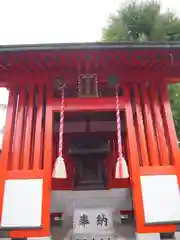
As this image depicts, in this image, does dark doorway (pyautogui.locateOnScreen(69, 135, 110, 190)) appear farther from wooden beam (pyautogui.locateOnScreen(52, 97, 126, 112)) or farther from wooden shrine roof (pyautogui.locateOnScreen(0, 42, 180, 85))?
wooden shrine roof (pyautogui.locateOnScreen(0, 42, 180, 85))

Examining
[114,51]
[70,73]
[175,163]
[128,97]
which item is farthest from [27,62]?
[175,163]

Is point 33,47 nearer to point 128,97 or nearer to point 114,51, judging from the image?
point 114,51

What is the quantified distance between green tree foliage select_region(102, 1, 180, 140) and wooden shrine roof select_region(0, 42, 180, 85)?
9.08 feet

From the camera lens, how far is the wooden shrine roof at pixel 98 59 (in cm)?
455

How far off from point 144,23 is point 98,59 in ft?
12.1

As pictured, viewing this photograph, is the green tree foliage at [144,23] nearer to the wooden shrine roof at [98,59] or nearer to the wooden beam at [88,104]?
the wooden shrine roof at [98,59]

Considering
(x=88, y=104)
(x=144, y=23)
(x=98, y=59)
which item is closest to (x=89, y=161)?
(x=88, y=104)

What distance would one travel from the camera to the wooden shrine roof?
14.9ft

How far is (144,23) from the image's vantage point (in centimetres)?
764

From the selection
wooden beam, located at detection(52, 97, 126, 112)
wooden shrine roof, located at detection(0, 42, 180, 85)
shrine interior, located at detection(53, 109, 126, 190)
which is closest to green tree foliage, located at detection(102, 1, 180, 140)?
wooden shrine roof, located at detection(0, 42, 180, 85)

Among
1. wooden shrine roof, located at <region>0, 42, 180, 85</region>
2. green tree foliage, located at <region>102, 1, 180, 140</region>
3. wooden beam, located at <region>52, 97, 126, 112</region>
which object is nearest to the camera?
wooden shrine roof, located at <region>0, 42, 180, 85</region>

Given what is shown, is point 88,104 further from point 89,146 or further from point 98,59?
point 89,146

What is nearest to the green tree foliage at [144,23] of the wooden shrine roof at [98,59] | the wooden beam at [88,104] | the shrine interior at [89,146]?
the wooden shrine roof at [98,59]

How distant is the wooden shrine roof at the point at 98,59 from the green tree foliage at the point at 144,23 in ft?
9.08
